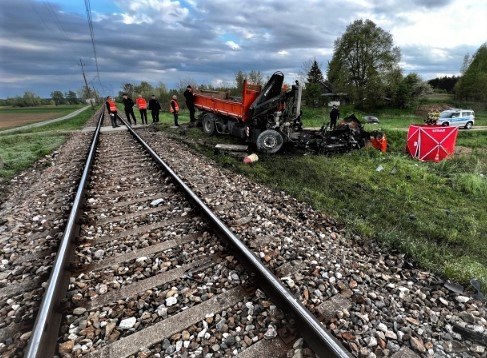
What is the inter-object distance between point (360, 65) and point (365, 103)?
5.72m

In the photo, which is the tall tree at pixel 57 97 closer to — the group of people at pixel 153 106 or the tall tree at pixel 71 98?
the tall tree at pixel 71 98

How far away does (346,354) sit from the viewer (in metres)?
2.12

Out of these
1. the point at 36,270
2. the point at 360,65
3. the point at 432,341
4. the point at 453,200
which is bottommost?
the point at 453,200

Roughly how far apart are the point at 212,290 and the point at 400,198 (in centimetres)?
541

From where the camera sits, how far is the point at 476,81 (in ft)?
164

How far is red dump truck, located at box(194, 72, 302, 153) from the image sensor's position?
9.80 meters

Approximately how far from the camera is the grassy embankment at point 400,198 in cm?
421

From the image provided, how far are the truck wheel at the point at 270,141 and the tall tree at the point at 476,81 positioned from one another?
5643 centimetres

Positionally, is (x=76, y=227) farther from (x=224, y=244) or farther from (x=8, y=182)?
(x=8, y=182)

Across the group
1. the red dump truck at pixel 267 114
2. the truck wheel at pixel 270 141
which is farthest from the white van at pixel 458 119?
the truck wheel at pixel 270 141

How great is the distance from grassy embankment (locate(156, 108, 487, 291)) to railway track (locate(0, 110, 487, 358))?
0.50 metres

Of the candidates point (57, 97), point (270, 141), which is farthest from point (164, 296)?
point (57, 97)

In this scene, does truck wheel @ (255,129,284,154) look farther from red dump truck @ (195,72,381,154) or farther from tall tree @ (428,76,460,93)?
tall tree @ (428,76,460,93)

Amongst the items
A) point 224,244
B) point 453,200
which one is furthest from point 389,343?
point 453,200
